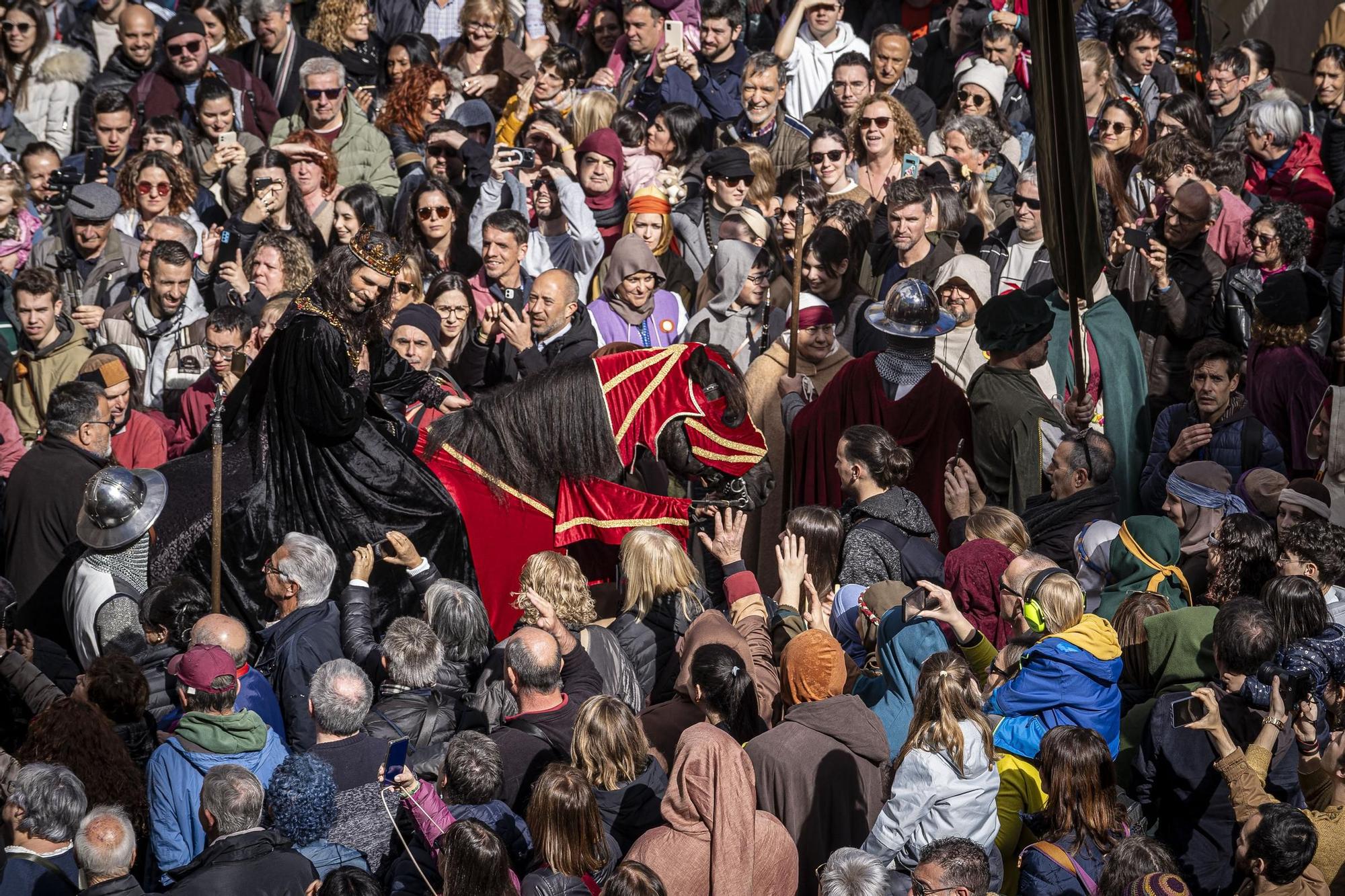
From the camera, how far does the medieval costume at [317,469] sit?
7.56 meters

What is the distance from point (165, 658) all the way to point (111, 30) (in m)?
9.80

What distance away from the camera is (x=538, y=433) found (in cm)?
801

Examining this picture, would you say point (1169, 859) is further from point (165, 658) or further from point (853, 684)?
point (165, 658)

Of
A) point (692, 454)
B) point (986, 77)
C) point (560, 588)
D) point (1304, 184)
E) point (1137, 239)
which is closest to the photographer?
point (560, 588)

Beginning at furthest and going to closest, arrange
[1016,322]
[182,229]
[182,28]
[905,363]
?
[182,28] → [182,229] → [905,363] → [1016,322]

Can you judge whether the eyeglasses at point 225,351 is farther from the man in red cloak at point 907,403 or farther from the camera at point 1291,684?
the camera at point 1291,684

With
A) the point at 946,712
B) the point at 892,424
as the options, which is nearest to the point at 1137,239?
the point at 892,424

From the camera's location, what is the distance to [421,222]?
1163 cm

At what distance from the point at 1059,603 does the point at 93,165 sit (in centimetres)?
913

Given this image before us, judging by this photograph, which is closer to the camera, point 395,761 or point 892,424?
point 395,761

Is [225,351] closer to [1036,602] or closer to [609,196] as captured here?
[609,196]

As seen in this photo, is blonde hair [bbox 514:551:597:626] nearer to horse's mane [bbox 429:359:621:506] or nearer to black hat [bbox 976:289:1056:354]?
horse's mane [bbox 429:359:621:506]

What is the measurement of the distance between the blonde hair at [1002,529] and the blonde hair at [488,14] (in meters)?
8.29

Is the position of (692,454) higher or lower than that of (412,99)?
lower
